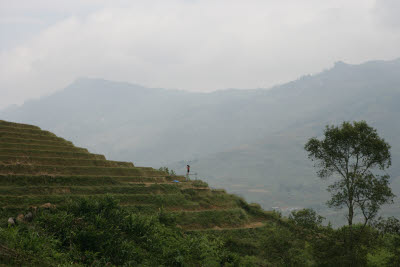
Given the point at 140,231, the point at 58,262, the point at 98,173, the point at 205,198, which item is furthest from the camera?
the point at 205,198

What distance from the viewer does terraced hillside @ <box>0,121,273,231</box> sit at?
3209cm

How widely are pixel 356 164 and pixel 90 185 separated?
25.2m

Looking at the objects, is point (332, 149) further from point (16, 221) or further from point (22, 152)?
point (22, 152)

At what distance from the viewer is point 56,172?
35.8 m

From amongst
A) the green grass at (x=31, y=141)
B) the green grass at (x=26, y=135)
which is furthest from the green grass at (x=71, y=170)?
the green grass at (x=26, y=135)

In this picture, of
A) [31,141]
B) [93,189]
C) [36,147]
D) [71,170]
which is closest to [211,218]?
[93,189]

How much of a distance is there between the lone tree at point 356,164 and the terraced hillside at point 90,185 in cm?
1303

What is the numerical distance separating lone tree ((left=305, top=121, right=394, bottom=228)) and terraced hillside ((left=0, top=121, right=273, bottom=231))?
13031 millimetres

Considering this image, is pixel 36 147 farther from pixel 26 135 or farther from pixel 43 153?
pixel 26 135

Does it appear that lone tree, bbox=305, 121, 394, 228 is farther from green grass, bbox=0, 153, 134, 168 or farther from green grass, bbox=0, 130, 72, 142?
green grass, bbox=0, 130, 72, 142

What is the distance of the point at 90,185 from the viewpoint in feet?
119

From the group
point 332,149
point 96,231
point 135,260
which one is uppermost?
point 332,149

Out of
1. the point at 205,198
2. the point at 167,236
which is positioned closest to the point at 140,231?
the point at 167,236

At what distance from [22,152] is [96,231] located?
17.6 m
